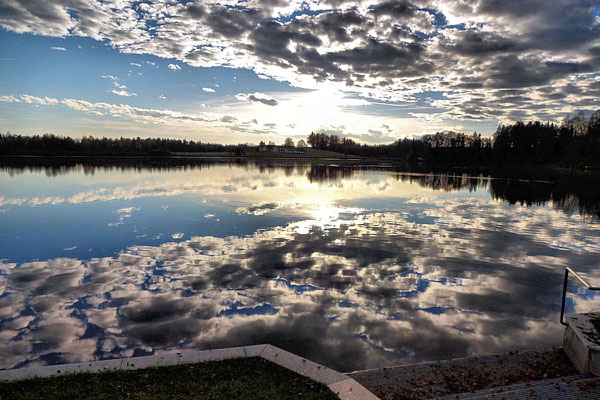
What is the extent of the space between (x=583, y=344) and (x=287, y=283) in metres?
8.04

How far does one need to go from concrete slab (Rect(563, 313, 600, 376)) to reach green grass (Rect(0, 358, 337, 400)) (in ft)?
18.0

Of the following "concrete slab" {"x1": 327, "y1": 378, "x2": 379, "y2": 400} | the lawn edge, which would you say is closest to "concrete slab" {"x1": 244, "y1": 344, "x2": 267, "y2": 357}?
the lawn edge

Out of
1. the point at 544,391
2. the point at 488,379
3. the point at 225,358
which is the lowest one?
the point at 488,379

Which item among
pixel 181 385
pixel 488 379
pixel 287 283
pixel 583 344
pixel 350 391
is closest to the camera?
pixel 350 391

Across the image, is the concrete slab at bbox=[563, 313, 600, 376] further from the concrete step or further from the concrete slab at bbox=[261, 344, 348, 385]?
the concrete slab at bbox=[261, 344, 348, 385]

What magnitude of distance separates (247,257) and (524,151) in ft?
598

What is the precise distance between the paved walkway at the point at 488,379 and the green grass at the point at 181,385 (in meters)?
1.56

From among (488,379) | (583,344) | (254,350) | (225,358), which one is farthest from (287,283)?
(583,344)

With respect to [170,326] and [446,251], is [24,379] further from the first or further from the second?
[446,251]

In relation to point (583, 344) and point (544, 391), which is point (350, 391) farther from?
point (583, 344)

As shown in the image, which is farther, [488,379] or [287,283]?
[287,283]

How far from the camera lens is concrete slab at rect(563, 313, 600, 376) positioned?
23.2 ft

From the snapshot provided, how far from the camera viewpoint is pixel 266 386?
6.14m

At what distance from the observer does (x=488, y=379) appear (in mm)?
6984
